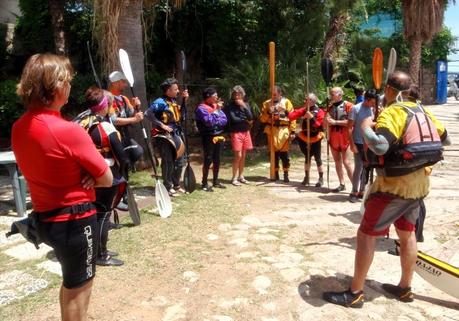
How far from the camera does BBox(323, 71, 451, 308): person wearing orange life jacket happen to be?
3.08 m

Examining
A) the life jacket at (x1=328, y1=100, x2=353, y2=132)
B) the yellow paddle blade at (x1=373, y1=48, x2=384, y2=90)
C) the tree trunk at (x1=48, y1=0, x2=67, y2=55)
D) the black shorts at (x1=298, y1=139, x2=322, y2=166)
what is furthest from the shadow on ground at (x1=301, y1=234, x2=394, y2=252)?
the tree trunk at (x1=48, y1=0, x2=67, y2=55)

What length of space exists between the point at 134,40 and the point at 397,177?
20.7ft

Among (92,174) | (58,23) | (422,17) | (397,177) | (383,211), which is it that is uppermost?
(422,17)

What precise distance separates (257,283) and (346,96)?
9454 millimetres

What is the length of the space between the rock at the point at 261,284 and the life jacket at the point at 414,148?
1.39m

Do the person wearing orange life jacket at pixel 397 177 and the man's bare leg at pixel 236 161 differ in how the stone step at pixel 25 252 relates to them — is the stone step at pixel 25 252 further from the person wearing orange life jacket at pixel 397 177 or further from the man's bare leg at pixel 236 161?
the man's bare leg at pixel 236 161

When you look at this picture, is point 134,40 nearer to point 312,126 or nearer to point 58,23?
point 58,23

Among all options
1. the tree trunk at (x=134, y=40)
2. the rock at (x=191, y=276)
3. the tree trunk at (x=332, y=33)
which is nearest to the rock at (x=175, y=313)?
the rock at (x=191, y=276)

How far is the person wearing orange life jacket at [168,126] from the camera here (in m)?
6.45

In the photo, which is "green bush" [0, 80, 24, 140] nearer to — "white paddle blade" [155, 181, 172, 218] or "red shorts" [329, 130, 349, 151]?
"white paddle blade" [155, 181, 172, 218]

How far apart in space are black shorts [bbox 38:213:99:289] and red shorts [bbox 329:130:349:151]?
503 centimetres

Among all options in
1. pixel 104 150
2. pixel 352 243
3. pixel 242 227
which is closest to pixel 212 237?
pixel 242 227

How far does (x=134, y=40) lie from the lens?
8211 millimetres

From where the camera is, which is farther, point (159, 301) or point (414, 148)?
point (159, 301)
